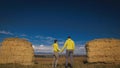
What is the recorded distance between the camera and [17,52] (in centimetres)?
3189

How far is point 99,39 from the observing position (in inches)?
1321

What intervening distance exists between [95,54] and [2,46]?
11421 millimetres

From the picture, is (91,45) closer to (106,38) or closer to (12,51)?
(106,38)

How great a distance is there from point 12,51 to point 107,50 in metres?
11.7

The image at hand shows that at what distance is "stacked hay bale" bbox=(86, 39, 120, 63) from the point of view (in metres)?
32.8

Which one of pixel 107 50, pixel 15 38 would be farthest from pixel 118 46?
pixel 15 38

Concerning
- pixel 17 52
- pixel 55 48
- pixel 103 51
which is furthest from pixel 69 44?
pixel 103 51

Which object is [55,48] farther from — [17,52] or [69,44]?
[17,52]

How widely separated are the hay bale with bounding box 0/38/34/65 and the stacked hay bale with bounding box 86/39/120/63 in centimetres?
725

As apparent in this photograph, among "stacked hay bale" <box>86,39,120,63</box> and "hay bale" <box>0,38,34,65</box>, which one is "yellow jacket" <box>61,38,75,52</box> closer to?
"hay bale" <box>0,38,34,65</box>

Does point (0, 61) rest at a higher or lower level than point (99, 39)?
lower

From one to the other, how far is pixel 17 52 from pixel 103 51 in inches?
417

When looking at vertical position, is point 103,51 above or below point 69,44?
below

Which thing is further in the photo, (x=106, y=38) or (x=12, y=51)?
(x=106, y=38)
